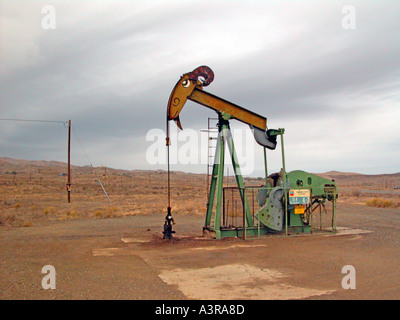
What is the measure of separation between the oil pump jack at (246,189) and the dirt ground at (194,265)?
50cm

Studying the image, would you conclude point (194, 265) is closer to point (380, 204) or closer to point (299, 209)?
point (299, 209)

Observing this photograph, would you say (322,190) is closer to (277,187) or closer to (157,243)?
(277,187)

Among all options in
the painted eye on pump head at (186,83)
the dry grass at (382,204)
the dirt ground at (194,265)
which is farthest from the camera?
the dry grass at (382,204)

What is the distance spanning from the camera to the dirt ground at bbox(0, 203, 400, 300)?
582 centimetres

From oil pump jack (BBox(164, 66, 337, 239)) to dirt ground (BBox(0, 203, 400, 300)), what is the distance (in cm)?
50

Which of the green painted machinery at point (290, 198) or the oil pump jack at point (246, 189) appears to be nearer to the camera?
the oil pump jack at point (246, 189)

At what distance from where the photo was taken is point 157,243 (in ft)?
33.4

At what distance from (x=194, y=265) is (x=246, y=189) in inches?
155

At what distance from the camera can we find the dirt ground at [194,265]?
582 cm

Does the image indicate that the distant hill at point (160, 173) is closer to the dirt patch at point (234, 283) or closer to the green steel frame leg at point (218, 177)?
the green steel frame leg at point (218, 177)

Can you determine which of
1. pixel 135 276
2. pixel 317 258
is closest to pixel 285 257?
pixel 317 258

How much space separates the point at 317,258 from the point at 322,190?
3769mm

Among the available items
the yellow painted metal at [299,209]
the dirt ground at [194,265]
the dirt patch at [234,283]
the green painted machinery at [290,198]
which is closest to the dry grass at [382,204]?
the dirt ground at [194,265]

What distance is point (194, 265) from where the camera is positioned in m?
7.71
